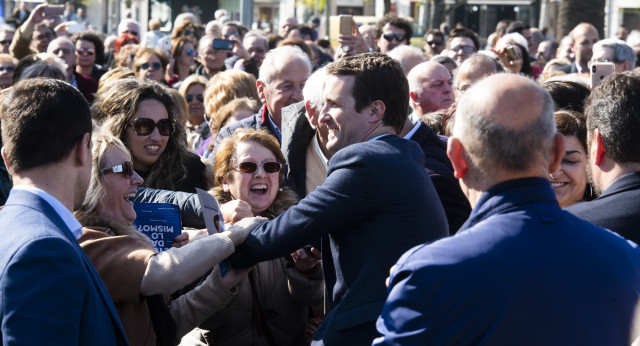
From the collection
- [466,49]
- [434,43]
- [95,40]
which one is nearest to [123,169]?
[466,49]

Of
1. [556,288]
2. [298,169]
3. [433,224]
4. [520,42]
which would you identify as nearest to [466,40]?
A: [520,42]

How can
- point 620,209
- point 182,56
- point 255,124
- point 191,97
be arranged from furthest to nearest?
point 182,56, point 191,97, point 255,124, point 620,209

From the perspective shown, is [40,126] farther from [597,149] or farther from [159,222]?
[597,149]

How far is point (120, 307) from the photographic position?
135 inches

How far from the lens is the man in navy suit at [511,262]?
90.7 inches

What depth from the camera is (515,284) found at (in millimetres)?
2293

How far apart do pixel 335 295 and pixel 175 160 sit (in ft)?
7.09

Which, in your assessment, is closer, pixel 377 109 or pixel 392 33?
pixel 377 109

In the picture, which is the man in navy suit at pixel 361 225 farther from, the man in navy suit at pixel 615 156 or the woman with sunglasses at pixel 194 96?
the woman with sunglasses at pixel 194 96

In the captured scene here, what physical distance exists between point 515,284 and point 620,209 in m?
1.10

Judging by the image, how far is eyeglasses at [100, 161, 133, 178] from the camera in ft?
12.6

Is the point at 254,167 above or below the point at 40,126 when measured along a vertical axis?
below

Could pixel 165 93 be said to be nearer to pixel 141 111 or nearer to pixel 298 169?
pixel 141 111

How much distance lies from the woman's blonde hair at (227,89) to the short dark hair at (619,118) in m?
4.39
